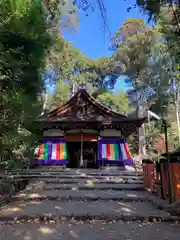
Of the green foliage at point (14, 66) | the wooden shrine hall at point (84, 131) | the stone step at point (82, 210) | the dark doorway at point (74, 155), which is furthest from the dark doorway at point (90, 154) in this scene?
the green foliage at point (14, 66)

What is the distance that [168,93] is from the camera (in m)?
21.9

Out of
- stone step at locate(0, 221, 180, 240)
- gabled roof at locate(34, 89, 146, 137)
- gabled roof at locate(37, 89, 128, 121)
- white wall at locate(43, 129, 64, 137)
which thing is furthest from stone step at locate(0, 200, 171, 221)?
gabled roof at locate(37, 89, 128, 121)

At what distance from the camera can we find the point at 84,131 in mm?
12805

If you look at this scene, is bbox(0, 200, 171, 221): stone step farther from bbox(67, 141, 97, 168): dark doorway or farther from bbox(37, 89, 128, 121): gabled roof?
bbox(67, 141, 97, 168): dark doorway

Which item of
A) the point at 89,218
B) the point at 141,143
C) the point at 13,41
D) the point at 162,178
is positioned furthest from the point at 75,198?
the point at 141,143

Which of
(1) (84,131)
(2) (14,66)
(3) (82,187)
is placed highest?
(2) (14,66)

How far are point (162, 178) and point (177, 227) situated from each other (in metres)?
1.93

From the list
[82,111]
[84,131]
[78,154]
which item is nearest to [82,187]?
[84,131]

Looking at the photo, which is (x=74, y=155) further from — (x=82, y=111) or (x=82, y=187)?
(x=82, y=187)

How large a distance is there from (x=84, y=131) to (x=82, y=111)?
1310mm

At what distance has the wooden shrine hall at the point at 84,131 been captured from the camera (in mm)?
11695

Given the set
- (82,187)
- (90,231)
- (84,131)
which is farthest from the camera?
(84,131)

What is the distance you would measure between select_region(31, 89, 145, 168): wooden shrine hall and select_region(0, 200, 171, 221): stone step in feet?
20.1

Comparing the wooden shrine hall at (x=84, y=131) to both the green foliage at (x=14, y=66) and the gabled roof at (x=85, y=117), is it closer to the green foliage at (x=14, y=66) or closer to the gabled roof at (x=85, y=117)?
the gabled roof at (x=85, y=117)
